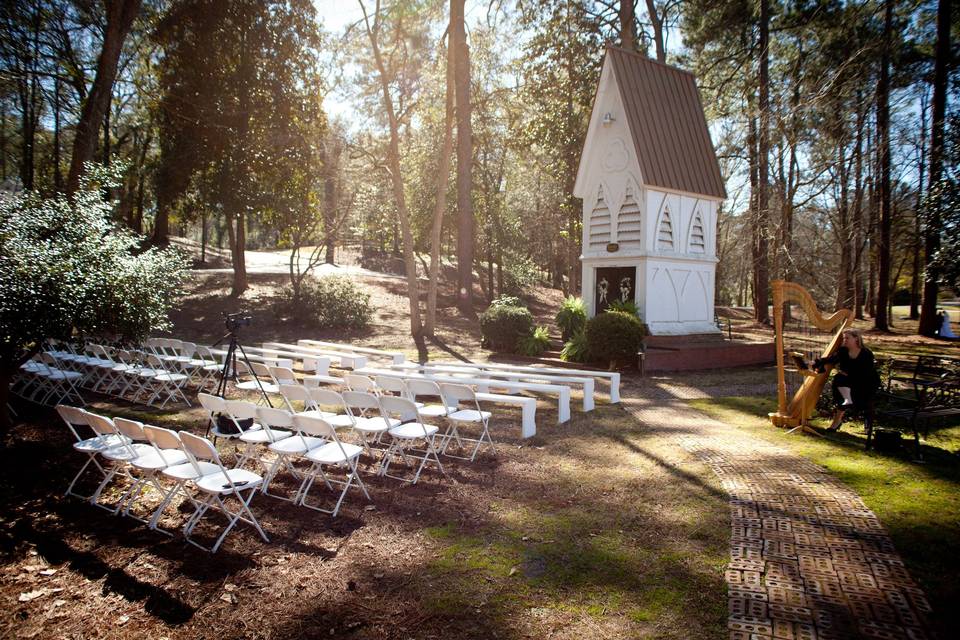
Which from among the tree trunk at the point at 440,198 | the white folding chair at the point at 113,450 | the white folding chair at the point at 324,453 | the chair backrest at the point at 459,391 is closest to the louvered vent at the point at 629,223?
the tree trunk at the point at 440,198

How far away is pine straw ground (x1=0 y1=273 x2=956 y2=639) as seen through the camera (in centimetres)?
357

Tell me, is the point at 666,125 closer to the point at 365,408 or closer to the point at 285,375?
the point at 285,375

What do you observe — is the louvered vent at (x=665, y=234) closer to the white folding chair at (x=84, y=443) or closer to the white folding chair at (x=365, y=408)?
the white folding chair at (x=365, y=408)

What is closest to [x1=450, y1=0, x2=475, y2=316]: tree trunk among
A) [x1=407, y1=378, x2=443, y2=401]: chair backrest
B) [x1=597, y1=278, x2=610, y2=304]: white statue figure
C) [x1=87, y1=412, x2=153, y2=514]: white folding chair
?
[x1=597, y1=278, x2=610, y2=304]: white statue figure

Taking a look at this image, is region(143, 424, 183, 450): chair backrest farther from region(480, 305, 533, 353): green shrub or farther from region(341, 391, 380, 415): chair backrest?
region(480, 305, 533, 353): green shrub

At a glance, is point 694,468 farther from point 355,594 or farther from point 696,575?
point 355,594

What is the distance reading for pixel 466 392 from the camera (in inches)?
274

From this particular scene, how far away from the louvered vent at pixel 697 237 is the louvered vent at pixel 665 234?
940 mm

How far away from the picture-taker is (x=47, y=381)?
9.88 m

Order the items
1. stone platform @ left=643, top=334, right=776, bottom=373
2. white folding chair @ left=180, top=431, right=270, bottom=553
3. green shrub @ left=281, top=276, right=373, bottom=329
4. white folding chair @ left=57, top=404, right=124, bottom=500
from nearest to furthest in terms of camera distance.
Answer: white folding chair @ left=180, top=431, right=270, bottom=553 < white folding chair @ left=57, top=404, right=124, bottom=500 < stone platform @ left=643, top=334, right=776, bottom=373 < green shrub @ left=281, top=276, right=373, bottom=329

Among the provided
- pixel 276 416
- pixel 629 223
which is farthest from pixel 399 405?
pixel 629 223

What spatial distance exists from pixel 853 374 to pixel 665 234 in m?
8.98

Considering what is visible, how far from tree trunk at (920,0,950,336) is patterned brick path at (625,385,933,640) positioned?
30.7ft

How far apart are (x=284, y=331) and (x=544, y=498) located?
619 inches
